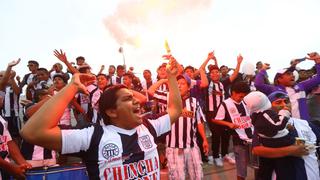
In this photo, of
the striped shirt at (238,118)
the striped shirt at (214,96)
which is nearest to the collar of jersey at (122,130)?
the striped shirt at (238,118)

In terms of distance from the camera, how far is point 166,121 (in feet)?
10.7

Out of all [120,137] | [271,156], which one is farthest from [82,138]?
[271,156]

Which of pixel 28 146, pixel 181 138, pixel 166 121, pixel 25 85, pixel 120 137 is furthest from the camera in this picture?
pixel 25 85

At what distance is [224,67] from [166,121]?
8.76m

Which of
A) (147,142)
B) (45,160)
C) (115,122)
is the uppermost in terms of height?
(115,122)

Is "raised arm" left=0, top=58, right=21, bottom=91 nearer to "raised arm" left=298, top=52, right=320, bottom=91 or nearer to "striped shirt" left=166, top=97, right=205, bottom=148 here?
"striped shirt" left=166, top=97, right=205, bottom=148

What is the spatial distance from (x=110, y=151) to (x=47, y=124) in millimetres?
533

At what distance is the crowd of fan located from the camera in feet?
11.5

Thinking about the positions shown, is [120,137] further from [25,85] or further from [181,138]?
[25,85]

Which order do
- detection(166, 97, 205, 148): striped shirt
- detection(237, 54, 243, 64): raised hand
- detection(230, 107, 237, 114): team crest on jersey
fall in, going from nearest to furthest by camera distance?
detection(166, 97, 205, 148): striped shirt
detection(230, 107, 237, 114): team crest on jersey
detection(237, 54, 243, 64): raised hand

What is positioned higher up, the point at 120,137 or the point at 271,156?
the point at 120,137

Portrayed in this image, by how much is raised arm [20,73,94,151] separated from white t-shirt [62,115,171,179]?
0.29 feet

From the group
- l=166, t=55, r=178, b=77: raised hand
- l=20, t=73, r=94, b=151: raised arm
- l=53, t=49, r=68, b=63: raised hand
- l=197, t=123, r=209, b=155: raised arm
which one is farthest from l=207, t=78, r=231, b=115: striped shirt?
l=20, t=73, r=94, b=151: raised arm

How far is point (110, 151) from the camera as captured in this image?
2.63m
